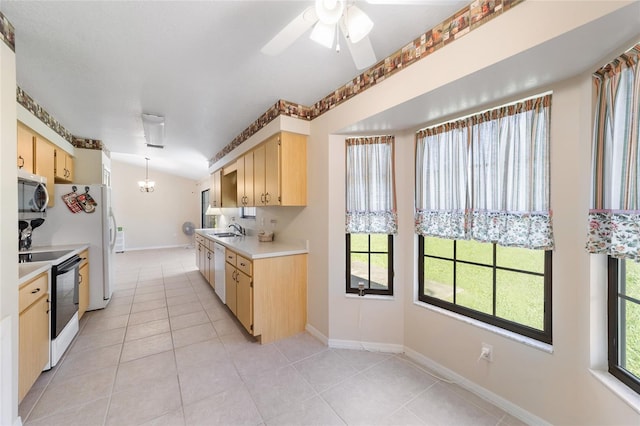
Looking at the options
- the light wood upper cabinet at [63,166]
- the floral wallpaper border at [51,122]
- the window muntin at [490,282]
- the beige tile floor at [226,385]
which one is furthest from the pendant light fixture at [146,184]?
the window muntin at [490,282]

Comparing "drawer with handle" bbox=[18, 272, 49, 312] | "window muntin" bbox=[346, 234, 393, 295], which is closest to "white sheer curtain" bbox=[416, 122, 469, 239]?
"window muntin" bbox=[346, 234, 393, 295]

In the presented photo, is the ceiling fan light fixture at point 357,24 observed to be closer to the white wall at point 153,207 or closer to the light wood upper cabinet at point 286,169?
the light wood upper cabinet at point 286,169

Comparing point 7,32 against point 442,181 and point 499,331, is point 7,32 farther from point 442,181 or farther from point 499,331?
point 499,331

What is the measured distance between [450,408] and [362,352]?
81 centimetres

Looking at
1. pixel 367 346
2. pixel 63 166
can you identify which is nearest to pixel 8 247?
pixel 367 346

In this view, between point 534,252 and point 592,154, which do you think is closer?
point 592,154

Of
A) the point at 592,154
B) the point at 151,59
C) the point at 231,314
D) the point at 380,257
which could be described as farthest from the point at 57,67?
the point at 592,154

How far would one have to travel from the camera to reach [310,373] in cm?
198

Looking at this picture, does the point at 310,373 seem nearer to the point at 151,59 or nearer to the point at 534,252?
the point at 534,252

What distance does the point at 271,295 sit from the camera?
2.46 metres

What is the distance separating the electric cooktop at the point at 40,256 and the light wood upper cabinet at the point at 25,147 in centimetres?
84

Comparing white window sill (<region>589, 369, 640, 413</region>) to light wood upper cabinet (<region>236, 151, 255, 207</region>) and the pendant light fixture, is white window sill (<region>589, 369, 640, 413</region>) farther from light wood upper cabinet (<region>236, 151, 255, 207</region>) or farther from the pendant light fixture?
the pendant light fixture

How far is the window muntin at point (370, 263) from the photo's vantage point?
2.35m

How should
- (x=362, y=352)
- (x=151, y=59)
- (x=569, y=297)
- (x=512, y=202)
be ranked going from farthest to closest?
(x=362, y=352) → (x=151, y=59) → (x=512, y=202) → (x=569, y=297)
